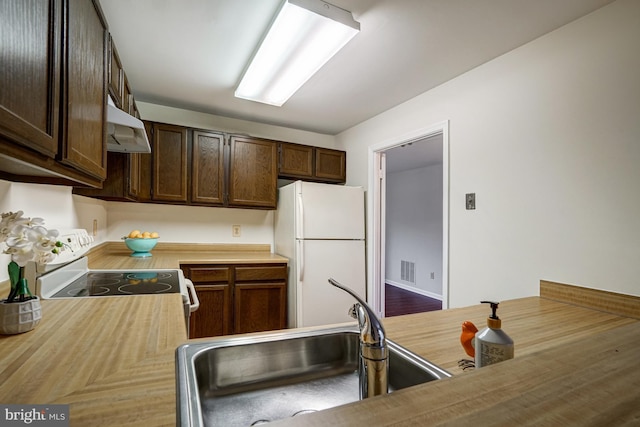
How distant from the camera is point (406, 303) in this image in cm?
464

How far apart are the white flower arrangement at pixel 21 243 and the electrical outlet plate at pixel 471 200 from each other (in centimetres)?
224

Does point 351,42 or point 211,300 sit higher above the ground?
point 351,42

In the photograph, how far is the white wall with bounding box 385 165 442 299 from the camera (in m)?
5.23

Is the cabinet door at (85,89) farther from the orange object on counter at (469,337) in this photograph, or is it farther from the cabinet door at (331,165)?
the cabinet door at (331,165)

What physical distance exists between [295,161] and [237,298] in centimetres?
155

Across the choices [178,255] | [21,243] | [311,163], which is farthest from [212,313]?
[21,243]

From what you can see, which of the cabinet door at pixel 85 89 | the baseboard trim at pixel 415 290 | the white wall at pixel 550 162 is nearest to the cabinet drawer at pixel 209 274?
the cabinet door at pixel 85 89

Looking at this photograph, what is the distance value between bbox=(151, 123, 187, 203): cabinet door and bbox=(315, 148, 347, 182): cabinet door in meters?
1.39

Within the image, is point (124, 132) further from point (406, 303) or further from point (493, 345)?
point (406, 303)

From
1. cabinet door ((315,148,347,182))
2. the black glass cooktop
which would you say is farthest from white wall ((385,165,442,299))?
the black glass cooktop

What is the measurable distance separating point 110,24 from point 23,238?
4.82 ft

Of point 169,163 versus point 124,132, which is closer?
point 124,132

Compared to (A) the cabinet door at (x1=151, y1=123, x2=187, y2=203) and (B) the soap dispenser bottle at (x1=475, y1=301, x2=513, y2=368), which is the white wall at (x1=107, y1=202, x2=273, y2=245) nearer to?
(A) the cabinet door at (x1=151, y1=123, x2=187, y2=203)

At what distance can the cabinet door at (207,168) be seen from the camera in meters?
2.88
